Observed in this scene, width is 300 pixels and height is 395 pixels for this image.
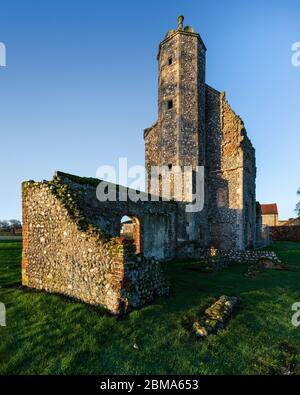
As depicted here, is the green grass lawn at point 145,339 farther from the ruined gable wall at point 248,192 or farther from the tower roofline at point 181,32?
the tower roofline at point 181,32

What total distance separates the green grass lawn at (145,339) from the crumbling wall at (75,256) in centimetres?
48

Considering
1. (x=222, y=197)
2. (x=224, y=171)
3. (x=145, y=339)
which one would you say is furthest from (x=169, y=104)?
(x=145, y=339)

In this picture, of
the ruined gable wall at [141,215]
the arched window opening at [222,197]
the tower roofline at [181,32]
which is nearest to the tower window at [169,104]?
the tower roofline at [181,32]

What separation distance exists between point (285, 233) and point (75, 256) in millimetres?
41439

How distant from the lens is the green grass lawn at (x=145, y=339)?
4.95 metres

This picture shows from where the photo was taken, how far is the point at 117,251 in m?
7.03

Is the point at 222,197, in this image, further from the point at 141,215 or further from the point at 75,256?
the point at 75,256

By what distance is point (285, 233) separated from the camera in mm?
41156

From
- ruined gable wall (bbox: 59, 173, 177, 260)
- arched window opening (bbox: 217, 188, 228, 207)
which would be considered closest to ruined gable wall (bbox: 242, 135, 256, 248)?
arched window opening (bbox: 217, 188, 228, 207)

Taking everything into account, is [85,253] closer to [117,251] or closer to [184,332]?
[117,251]

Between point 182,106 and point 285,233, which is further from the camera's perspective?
point 285,233

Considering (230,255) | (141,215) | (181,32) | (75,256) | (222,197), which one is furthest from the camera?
(222,197)

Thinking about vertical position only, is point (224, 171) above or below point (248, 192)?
above
